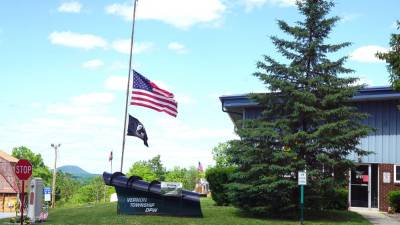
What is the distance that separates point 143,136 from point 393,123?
12797 mm

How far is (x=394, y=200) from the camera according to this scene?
26812 millimetres

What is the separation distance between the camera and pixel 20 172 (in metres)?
18.6

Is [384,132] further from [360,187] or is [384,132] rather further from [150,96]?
[150,96]

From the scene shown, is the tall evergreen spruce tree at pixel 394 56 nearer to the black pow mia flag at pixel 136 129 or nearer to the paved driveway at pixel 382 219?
the paved driveway at pixel 382 219

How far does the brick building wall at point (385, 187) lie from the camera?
93.5 ft

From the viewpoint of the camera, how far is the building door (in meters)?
29.4

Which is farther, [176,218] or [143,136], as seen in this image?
[143,136]

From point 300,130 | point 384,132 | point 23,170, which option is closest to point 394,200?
point 384,132

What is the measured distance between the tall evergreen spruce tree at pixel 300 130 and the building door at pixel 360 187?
6504 millimetres

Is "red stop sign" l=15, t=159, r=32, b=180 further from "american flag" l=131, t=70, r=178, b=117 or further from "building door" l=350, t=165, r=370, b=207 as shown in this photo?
"building door" l=350, t=165, r=370, b=207

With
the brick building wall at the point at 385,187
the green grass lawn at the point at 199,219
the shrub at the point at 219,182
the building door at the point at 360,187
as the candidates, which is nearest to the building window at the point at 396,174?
the brick building wall at the point at 385,187

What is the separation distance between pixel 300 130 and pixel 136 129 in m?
7.81

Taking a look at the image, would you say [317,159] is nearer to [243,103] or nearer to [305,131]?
[305,131]

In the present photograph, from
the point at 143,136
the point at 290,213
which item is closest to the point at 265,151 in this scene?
the point at 290,213
